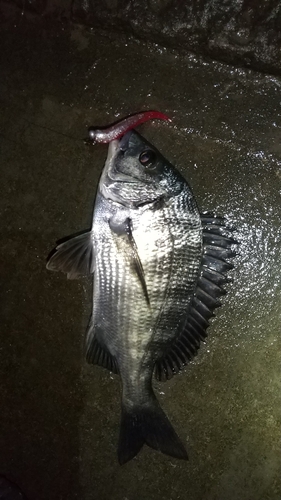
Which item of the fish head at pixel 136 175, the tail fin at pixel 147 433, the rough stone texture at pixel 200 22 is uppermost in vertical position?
the rough stone texture at pixel 200 22

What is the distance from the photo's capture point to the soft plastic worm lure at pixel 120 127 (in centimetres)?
243

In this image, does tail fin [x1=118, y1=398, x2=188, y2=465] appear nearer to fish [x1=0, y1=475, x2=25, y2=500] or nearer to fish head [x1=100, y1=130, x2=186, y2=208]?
fish [x1=0, y1=475, x2=25, y2=500]

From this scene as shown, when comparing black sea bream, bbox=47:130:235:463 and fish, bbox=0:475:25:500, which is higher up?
black sea bream, bbox=47:130:235:463

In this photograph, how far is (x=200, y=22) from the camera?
2.46 meters

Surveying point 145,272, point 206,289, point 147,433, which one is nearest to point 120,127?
point 145,272

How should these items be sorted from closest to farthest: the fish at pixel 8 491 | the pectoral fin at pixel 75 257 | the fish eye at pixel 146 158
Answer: the fish eye at pixel 146 158 < the pectoral fin at pixel 75 257 < the fish at pixel 8 491

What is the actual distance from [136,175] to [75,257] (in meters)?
0.58

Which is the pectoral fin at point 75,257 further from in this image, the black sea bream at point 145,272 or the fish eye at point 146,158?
the fish eye at point 146,158

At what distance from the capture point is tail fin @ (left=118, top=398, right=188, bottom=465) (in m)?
2.43

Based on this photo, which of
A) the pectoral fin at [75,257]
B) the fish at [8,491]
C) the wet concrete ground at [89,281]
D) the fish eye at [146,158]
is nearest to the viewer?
the fish eye at [146,158]

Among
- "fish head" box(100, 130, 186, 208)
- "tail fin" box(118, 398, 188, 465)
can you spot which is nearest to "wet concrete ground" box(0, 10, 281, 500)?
"tail fin" box(118, 398, 188, 465)

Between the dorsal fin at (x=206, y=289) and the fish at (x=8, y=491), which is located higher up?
the dorsal fin at (x=206, y=289)

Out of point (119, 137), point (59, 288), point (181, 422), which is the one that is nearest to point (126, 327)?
point (59, 288)

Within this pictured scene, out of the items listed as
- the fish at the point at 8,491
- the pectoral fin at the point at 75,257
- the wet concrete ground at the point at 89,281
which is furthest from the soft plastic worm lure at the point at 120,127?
the fish at the point at 8,491
